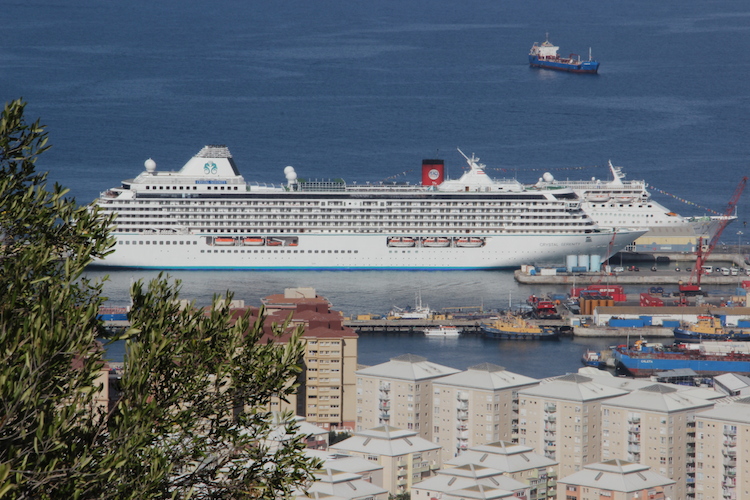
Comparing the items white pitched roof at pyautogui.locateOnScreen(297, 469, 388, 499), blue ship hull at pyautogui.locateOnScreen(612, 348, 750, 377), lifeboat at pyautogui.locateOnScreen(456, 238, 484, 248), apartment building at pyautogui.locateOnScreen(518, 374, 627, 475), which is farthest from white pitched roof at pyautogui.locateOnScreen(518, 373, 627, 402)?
lifeboat at pyautogui.locateOnScreen(456, 238, 484, 248)

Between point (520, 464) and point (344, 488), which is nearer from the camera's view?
point (344, 488)

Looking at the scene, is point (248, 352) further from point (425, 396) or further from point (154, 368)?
point (425, 396)

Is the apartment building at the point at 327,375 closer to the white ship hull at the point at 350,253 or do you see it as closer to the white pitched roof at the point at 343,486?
the white pitched roof at the point at 343,486

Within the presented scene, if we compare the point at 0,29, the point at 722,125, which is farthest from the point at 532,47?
the point at 0,29

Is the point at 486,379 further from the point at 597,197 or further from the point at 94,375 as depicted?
the point at 597,197

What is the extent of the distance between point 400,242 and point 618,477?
2078cm

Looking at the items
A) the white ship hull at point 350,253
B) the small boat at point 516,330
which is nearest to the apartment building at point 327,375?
the small boat at point 516,330

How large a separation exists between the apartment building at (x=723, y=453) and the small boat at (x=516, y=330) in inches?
347

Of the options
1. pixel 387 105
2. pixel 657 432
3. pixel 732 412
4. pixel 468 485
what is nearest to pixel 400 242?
pixel 657 432

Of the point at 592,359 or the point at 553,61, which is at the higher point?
the point at 553,61

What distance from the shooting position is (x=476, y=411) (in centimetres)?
2277

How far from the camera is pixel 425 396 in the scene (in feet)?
76.7

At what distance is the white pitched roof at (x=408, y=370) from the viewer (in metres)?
23.6

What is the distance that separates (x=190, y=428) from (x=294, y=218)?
33.7m
